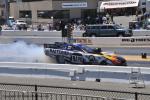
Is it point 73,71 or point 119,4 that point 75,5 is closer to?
point 119,4

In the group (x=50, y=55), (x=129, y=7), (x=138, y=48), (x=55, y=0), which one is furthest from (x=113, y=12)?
(x=50, y=55)

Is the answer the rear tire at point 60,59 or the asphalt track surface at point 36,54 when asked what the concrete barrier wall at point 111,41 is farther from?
the rear tire at point 60,59

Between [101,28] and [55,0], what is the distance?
41.8 metres

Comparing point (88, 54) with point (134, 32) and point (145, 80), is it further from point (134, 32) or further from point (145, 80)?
point (134, 32)

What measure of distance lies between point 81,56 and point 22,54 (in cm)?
673

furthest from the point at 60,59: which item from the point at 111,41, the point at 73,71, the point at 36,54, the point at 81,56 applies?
the point at 111,41

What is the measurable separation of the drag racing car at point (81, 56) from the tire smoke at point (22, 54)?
38.6 inches

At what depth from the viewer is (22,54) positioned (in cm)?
2955

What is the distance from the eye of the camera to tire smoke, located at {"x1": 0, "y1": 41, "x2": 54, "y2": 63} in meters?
27.4

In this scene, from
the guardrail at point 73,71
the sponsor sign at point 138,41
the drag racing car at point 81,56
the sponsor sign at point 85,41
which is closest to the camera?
the guardrail at point 73,71

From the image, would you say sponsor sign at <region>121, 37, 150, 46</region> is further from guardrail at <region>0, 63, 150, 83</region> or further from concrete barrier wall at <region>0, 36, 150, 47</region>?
guardrail at <region>0, 63, 150, 83</region>

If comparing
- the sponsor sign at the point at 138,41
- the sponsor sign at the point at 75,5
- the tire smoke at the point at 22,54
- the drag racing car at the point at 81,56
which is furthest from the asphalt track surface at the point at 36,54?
the sponsor sign at the point at 75,5

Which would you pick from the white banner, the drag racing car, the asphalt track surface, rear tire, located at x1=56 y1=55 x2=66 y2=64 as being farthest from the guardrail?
the white banner

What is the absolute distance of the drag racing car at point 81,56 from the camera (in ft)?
77.1
